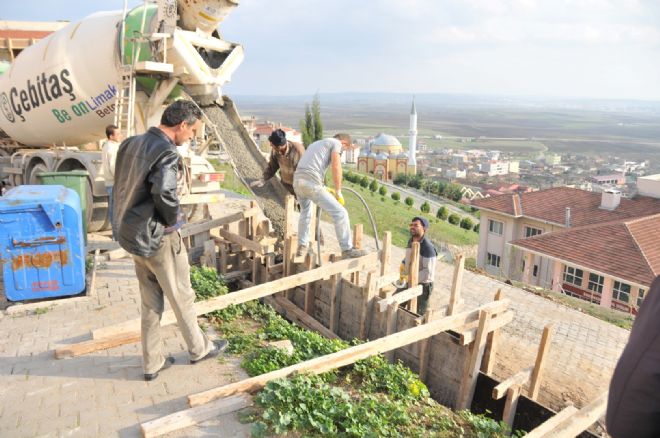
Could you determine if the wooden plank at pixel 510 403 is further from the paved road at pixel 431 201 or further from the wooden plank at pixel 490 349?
the paved road at pixel 431 201

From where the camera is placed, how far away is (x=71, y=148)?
11273 mm

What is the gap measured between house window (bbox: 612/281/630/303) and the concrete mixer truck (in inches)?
744

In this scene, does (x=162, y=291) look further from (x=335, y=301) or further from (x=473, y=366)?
(x=473, y=366)

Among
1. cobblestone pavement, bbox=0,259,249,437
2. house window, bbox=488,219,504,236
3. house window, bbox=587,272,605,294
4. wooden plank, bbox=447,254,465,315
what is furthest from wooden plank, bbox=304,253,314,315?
house window, bbox=488,219,504,236

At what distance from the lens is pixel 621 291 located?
843 inches

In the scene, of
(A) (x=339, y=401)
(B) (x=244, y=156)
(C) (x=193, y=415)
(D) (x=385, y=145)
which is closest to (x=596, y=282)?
(B) (x=244, y=156)

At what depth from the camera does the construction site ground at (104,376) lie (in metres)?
3.86

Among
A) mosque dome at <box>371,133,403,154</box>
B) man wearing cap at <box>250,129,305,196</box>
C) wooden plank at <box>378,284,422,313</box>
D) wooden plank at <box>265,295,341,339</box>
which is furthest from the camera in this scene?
mosque dome at <box>371,133,403,154</box>

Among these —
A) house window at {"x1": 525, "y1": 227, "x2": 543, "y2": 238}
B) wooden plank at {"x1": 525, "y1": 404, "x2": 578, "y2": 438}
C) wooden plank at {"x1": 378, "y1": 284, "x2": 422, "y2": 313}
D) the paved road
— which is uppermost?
wooden plank at {"x1": 378, "y1": 284, "x2": 422, "y2": 313}

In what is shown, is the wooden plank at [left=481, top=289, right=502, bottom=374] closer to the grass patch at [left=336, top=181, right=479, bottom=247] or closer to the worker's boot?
the worker's boot

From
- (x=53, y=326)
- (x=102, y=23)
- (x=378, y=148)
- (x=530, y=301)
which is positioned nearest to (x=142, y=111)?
(x=102, y=23)

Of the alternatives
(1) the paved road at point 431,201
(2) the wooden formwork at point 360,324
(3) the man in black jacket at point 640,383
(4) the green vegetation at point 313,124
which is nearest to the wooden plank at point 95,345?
(2) the wooden formwork at point 360,324

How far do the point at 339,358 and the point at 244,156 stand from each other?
6.06m

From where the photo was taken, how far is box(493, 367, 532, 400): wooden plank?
4.94 m
